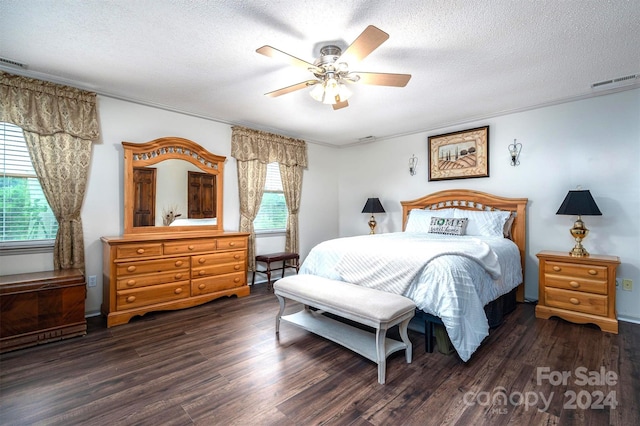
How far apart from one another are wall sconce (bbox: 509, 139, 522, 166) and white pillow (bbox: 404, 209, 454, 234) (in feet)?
3.24

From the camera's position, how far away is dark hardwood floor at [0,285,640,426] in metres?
1.66

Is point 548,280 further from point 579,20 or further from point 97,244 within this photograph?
point 97,244

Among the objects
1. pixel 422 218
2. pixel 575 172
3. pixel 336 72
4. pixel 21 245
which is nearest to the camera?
pixel 336 72

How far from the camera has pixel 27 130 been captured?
2775mm

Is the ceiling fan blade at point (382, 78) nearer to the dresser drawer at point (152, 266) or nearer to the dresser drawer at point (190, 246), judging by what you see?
the dresser drawer at point (190, 246)

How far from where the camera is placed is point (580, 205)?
2975 millimetres

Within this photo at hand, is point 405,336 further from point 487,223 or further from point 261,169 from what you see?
point 261,169

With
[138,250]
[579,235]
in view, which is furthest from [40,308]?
[579,235]

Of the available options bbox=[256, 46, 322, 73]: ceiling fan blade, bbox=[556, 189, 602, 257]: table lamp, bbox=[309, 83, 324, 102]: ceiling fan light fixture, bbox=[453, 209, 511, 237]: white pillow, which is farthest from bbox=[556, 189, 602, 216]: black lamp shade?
bbox=[256, 46, 322, 73]: ceiling fan blade

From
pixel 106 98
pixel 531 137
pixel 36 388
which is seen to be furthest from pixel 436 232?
pixel 106 98

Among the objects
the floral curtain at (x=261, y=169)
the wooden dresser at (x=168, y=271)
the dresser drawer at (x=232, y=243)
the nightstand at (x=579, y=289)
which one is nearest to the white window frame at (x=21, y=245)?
the wooden dresser at (x=168, y=271)

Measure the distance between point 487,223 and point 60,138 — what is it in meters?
4.93

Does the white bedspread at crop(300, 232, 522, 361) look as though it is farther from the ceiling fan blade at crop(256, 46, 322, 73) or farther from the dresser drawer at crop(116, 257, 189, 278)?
the ceiling fan blade at crop(256, 46, 322, 73)

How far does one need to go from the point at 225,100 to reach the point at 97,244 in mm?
2186
